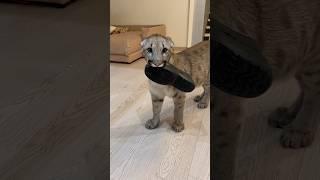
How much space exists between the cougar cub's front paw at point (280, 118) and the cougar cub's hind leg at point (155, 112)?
1.05m

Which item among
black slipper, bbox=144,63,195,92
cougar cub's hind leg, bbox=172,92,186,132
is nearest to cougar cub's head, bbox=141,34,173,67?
cougar cub's hind leg, bbox=172,92,186,132

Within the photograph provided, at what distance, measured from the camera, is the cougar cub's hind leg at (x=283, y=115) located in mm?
460

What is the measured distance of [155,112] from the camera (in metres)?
1.55

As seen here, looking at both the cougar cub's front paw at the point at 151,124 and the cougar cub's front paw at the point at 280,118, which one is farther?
the cougar cub's front paw at the point at 151,124

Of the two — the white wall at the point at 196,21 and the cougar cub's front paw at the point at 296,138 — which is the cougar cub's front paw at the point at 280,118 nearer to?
the cougar cub's front paw at the point at 296,138

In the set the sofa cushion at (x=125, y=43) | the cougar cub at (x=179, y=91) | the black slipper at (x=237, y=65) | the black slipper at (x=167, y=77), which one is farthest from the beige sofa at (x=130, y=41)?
the black slipper at (x=237, y=65)

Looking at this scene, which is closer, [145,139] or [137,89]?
[145,139]
